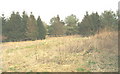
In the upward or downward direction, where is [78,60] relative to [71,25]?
downward

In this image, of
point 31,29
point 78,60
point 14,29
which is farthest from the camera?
point 14,29

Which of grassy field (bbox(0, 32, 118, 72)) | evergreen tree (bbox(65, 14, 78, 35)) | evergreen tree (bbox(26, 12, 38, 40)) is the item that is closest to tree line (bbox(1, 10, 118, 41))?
evergreen tree (bbox(26, 12, 38, 40))

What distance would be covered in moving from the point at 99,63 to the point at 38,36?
2324 cm

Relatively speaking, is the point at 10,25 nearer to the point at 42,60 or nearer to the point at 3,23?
the point at 3,23

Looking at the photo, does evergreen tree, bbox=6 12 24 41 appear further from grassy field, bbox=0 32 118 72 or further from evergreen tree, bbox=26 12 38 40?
grassy field, bbox=0 32 118 72

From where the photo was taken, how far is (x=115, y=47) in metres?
7.44

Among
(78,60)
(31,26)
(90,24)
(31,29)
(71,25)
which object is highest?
(71,25)

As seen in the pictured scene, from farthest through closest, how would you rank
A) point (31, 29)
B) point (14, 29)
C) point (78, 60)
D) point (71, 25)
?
1. point (71, 25)
2. point (14, 29)
3. point (31, 29)
4. point (78, 60)

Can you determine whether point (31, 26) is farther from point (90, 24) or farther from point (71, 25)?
point (71, 25)

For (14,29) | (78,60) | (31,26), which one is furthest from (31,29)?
(78,60)

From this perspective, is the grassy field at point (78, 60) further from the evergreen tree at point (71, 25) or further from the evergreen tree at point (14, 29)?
the evergreen tree at point (71, 25)

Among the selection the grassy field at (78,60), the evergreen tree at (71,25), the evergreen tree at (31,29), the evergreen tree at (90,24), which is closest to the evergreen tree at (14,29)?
the evergreen tree at (31,29)

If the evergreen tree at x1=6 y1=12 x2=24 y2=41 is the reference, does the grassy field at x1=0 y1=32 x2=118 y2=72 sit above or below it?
below

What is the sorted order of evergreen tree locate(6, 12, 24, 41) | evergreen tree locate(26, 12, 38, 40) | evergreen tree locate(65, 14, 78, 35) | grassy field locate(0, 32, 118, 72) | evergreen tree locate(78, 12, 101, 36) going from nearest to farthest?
grassy field locate(0, 32, 118, 72), evergreen tree locate(26, 12, 38, 40), evergreen tree locate(6, 12, 24, 41), evergreen tree locate(78, 12, 101, 36), evergreen tree locate(65, 14, 78, 35)
